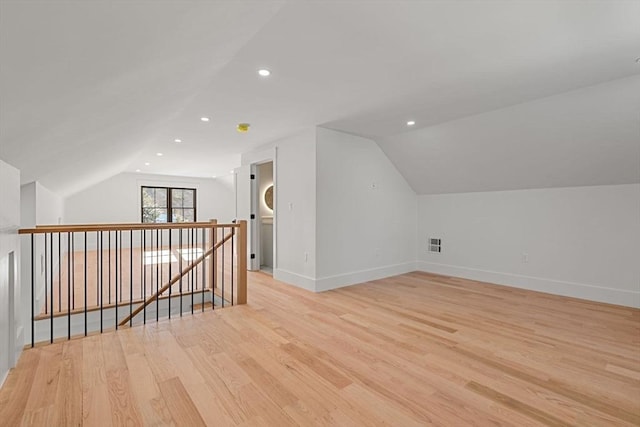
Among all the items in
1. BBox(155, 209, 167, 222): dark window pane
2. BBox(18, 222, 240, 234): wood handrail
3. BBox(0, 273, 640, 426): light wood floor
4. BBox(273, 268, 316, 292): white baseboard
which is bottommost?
BBox(0, 273, 640, 426): light wood floor

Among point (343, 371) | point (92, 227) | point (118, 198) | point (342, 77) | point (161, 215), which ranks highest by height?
point (342, 77)

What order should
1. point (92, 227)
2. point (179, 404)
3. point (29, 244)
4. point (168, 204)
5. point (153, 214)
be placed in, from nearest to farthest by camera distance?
point (179, 404), point (92, 227), point (29, 244), point (153, 214), point (168, 204)

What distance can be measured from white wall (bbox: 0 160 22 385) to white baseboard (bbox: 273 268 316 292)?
9.16ft

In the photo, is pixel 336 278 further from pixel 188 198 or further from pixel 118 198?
pixel 118 198

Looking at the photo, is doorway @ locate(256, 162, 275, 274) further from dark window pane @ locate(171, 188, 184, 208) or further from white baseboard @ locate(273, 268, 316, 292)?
dark window pane @ locate(171, 188, 184, 208)

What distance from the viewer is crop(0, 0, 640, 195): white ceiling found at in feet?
3.97

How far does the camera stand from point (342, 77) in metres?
2.49

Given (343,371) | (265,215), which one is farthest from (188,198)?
(343,371)

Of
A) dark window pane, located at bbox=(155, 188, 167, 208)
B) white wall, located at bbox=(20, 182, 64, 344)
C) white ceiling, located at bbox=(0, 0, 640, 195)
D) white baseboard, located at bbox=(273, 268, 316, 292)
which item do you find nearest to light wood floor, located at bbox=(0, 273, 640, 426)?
white baseboard, located at bbox=(273, 268, 316, 292)

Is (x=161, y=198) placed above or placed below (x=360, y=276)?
above

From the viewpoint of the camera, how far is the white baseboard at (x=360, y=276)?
4.05 meters

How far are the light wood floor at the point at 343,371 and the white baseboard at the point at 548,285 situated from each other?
0.33m

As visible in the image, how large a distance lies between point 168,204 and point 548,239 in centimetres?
948

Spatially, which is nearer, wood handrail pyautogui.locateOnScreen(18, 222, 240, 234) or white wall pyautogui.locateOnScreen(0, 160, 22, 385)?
white wall pyautogui.locateOnScreen(0, 160, 22, 385)
